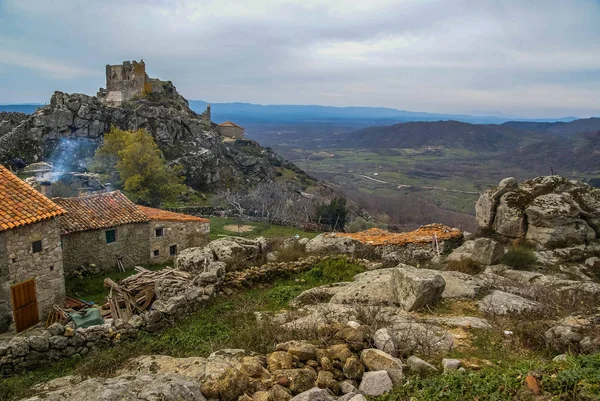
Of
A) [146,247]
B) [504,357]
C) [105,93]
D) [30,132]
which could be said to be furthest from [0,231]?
[105,93]

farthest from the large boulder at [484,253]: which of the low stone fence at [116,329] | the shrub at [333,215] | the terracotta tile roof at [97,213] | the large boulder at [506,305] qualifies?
the shrub at [333,215]

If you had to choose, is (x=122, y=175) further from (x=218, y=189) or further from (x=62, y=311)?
(x=62, y=311)

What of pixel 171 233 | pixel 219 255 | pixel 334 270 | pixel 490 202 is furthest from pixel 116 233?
pixel 490 202

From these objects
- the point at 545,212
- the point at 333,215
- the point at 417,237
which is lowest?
the point at 333,215

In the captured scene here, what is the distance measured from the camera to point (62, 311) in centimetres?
1406

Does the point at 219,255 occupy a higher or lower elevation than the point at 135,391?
lower

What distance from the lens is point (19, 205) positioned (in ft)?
45.4

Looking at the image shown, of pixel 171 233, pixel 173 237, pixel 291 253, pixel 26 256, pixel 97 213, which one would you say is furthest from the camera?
pixel 173 237

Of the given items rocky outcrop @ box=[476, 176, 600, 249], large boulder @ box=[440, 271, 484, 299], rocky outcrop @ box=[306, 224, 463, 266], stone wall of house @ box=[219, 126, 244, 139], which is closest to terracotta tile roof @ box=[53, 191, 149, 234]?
rocky outcrop @ box=[306, 224, 463, 266]

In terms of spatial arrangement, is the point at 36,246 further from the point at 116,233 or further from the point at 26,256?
the point at 116,233

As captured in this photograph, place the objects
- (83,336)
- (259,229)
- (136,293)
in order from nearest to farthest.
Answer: (83,336)
(136,293)
(259,229)

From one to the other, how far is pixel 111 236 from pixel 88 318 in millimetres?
9247

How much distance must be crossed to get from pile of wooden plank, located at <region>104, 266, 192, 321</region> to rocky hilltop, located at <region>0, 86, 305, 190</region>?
46605mm

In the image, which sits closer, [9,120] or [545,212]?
[545,212]
